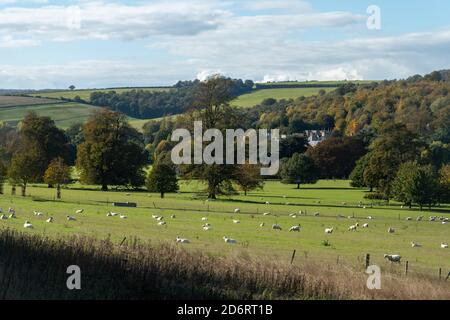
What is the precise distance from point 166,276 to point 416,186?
200 feet

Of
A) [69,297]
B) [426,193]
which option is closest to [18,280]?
[69,297]

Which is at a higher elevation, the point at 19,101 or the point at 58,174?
the point at 19,101

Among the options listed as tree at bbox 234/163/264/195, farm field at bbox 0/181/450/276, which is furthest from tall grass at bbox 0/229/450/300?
tree at bbox 234/163/264/195

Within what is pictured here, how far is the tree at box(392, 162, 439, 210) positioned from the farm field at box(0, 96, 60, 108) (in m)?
123

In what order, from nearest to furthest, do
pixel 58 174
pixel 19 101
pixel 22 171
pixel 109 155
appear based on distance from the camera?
Answer: pixel 22 171, pixel 58 174, pixel 109 155, pixel 19 101

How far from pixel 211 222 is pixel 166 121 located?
111m

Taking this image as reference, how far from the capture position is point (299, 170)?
357 ft

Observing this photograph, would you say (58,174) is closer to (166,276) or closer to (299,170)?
(299,170)

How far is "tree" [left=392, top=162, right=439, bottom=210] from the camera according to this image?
75625 millimetres

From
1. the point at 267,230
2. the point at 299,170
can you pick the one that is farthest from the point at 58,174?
the point at 299,170

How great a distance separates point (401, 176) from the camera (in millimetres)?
77750

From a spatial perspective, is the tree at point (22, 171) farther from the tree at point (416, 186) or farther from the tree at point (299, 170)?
the tree at point (299, 170)

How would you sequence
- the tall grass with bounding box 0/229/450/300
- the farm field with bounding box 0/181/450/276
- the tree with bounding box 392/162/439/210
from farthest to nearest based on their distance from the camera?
1. the tree with bounding box 392/162/439/210
2. the farm field with bounding box 0/181/450/276
3. the tall grass with bounding box 0/229/450/300

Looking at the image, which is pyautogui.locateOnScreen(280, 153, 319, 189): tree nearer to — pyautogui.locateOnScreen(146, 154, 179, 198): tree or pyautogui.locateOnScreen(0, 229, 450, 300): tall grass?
pyautogui.locateOnScreen(146, 154, 179, 198): tree
